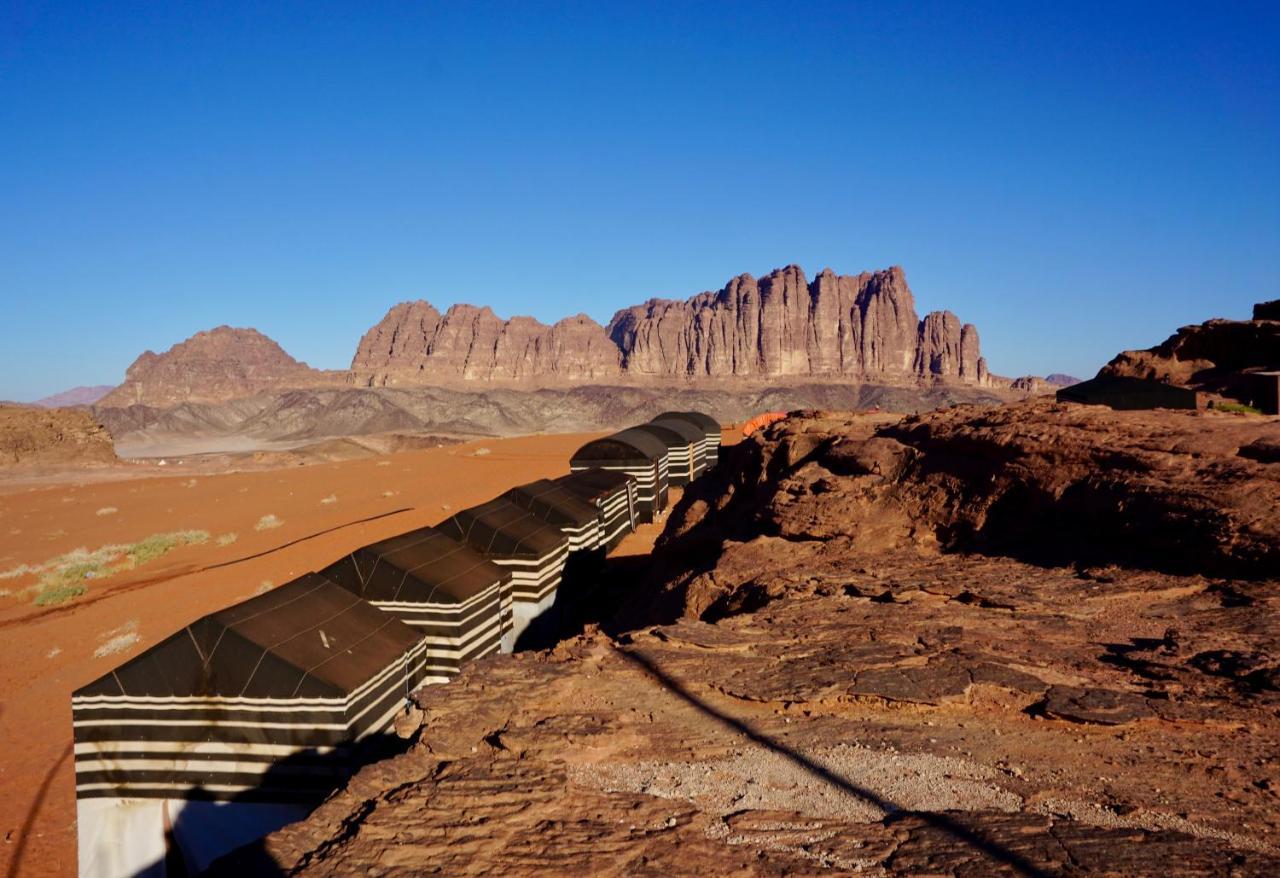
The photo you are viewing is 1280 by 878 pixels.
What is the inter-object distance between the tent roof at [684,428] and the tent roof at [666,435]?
0.22m

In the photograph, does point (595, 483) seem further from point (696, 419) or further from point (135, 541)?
point (696, 419)

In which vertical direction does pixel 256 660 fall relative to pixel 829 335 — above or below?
below

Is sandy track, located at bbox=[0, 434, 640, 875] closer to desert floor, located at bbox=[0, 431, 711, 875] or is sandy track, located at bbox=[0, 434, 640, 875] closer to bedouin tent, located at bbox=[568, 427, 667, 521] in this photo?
desert floor, located at bbox=[0, 431, 711, 875]

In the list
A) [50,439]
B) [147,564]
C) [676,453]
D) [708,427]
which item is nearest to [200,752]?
[147,564]

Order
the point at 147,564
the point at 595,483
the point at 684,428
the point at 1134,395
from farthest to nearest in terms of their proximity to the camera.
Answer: the point at 684,428, the point at 147,564, the point at 595,483, the point at 1134,395

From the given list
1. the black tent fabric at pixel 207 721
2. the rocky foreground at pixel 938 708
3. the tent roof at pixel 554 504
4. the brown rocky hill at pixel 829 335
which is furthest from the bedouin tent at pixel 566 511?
the brown rocky hill at pixel 829 335

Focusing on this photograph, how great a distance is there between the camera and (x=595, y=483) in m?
20.1

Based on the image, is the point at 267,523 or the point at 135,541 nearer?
the point at 135,541

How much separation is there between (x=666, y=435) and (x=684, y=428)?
372 cm

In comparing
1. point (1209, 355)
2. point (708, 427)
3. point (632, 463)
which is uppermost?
point (1209, 355)

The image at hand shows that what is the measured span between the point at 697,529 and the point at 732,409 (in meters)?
117

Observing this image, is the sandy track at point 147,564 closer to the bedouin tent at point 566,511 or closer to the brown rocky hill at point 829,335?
the bedouin tent at point 566,511

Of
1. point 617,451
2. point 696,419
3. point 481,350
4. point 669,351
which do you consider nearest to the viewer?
point 617,451

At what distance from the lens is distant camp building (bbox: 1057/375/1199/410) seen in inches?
440
